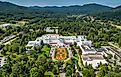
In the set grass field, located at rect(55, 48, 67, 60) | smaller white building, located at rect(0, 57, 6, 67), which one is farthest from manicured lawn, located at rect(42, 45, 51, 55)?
smaller white building, located at rect(0, 57, 6, 67)

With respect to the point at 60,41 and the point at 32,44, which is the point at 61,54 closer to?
the point at 32,44

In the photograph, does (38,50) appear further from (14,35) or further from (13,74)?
(14,35)

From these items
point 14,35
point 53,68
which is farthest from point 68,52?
point 14,35

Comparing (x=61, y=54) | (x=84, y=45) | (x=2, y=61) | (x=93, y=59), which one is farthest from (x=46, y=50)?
(x=93, y=59)

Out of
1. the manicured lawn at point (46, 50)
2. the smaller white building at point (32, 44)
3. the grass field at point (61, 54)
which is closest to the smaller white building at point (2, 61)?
the smaller white building at point (32, 44)

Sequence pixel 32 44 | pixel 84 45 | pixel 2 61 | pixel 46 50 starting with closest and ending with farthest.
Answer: pixel 2 61
pixel 46 50
pixel 32 44
pixel 84 45

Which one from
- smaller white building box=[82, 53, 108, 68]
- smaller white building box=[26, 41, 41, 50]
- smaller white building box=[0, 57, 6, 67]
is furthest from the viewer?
smaller white building box=[26, 41, 41, 50]

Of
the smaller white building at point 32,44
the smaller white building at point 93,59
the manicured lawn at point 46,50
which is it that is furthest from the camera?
the smaller white building at point 32,44

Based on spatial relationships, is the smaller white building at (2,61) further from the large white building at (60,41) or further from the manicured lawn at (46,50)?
the large white building at (60,41)

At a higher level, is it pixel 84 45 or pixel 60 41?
pixel 84 45

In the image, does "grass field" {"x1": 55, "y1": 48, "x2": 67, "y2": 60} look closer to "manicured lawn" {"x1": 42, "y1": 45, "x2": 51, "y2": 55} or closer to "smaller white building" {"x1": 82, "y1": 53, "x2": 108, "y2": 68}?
"manicured lawn" {"x1": 42, "y1": 45, "x2": 51, "y2": 55}

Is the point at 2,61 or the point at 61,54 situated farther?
the point at 61,54
